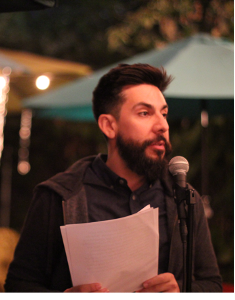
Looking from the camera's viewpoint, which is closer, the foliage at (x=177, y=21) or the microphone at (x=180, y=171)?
the microphone at (x=180, y=171)

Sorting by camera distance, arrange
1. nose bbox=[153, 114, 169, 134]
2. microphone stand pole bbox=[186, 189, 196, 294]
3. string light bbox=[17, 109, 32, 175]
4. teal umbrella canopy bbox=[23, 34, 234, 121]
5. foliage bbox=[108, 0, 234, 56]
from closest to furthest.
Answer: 1. microphone stand pole bbox=[186, 189, 196, 294]
2. nose bbox=[153, 114, 169, 134]
3. teal umbrella canopy bbox=[23, 34, 234, 121]
4. foliage bbox=[108, 0, 234, 56]
5. string light bbox=[17, 109, 32, 175]

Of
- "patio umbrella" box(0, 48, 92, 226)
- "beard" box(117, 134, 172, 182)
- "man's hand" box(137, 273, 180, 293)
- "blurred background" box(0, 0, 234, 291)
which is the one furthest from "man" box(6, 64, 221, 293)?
"patio umbrella" box(0, 48, 92, 226)

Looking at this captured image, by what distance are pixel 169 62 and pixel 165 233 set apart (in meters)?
1.66

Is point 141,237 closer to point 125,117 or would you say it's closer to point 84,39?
point 125,117

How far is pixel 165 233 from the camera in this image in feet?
6.07

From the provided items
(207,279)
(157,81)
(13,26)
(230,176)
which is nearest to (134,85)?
(157,81)

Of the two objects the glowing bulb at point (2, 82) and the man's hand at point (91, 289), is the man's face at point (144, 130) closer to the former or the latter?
the man's hand at point (91, 289)

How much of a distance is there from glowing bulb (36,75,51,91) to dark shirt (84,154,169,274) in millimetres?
3661

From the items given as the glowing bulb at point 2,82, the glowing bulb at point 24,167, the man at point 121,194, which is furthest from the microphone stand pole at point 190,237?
the glowing bulb at point 24,167

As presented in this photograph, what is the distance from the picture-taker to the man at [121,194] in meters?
1.79

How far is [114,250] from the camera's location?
1479 millimetres

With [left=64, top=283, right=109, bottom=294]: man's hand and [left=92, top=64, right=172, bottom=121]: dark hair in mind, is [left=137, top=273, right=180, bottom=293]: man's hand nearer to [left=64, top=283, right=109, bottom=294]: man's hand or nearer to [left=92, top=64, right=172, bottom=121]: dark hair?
[left=64, top=283, right=109, bottom=294]: man's hand

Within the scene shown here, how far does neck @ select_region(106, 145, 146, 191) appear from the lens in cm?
194

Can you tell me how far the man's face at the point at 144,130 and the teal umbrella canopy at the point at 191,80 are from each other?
999 mm
